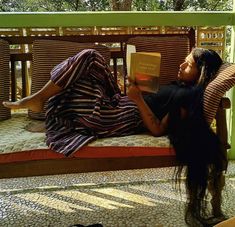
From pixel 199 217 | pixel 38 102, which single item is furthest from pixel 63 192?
pixel 199 217

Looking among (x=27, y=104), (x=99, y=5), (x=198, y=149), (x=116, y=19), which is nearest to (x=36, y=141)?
(x=27, y=104)

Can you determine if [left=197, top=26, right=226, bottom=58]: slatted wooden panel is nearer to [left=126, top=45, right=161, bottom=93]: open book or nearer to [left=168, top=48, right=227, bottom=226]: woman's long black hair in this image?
[left=168, top=48, right=227, bottom=226]: woman's long black hair

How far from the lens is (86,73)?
180 cm

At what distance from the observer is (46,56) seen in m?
2.13

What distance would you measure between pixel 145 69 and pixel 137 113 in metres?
0.28

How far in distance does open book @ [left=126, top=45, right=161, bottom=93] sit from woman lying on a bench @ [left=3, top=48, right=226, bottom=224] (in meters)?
0.05

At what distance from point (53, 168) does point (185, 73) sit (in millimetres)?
839

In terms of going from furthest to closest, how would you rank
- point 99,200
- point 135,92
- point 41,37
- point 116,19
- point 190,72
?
point 116,19 → point 41,37 → point 99,200 → point 190,72 → point 135,92

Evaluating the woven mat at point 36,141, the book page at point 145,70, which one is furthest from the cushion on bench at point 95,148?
the book page at point 145,70

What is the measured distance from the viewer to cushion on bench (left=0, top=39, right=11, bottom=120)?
7.01 ft

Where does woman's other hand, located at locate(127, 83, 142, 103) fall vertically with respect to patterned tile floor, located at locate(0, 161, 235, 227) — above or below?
above

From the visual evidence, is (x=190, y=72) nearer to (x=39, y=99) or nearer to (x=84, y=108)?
(x=84, y=108)

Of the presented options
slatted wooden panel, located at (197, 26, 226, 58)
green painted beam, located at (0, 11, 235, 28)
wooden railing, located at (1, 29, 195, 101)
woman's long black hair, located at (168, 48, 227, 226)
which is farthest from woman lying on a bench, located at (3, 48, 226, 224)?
slatted wooden panel, located at (197, 26, 226, 58)

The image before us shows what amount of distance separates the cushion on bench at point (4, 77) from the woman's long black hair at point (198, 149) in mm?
1025
